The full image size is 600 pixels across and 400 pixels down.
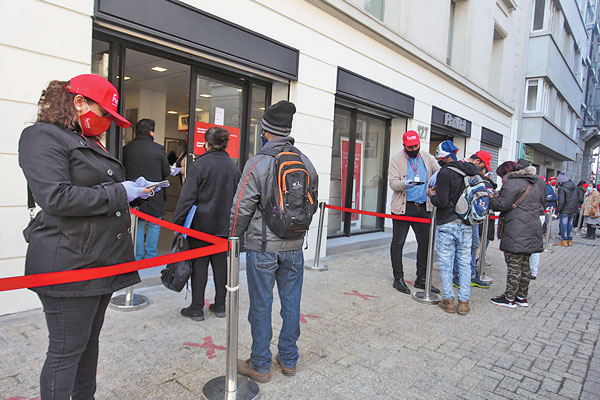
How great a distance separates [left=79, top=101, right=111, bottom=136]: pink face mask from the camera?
198cm

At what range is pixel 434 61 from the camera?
32.1 ft

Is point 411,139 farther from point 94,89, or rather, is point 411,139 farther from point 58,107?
point 58,107

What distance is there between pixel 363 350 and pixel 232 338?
4.69ft

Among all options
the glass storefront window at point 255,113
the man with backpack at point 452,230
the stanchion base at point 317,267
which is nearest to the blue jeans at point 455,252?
the man with backpack at point 452,230

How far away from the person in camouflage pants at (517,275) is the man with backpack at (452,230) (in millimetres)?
736

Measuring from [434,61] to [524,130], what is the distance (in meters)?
Answer: 9.81

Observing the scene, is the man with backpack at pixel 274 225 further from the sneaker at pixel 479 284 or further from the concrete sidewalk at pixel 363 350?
the sneaker at pixel 479 284

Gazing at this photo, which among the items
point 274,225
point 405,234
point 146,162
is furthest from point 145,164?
point 405,234

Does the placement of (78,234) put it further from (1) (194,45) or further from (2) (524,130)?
(2) (524,130)

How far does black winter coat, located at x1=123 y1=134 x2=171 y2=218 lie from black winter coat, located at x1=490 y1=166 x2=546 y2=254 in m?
4.28

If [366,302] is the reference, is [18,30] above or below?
above

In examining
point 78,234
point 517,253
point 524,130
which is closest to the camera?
point 78,234

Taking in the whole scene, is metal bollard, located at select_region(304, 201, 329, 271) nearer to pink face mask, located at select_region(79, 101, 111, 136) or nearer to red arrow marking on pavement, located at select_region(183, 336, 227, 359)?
red arrow marking on pavement, located at select_region(183, 336, 227, 359)

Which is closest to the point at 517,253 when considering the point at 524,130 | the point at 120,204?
the point at 120,204
